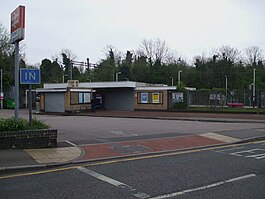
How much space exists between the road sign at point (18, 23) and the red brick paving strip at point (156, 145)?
431 cm

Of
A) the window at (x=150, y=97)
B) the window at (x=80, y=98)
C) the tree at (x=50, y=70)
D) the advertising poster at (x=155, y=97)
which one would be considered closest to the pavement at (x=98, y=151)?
the window at (x=80, y=98)

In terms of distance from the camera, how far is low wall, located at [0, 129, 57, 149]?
1003cm

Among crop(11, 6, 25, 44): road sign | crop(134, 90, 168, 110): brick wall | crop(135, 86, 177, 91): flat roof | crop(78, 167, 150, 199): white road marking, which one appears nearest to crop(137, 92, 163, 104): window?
crop(134, 90, 168, 110): brick wall

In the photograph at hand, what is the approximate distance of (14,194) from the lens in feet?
19.5

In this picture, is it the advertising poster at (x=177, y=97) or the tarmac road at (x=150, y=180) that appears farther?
the advertising poster at (x=177, y=97)

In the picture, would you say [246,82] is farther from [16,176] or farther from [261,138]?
[16,176]

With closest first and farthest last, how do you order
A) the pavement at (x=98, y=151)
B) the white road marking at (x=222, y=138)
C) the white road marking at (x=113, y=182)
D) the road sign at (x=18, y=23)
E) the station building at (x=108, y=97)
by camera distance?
the white road marking at (x=113, y=182) < the pavement at (x=98, y=151) < the road sign at (x=18, y=23) < the white road marking at (x=222, y=138) < the station building at (x=108, y=97)

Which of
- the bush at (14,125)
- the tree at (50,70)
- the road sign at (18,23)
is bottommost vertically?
the bush at (14,125)

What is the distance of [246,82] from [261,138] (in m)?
59.3

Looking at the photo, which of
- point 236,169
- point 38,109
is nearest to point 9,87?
point 38,109

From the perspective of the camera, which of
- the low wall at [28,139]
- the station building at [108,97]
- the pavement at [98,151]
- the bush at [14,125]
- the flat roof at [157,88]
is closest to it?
the pavement at [98,151]

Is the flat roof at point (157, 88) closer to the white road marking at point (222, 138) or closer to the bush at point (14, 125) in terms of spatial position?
the white road marking at point (222, 138)

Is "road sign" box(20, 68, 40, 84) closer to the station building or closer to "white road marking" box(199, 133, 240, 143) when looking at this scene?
"white road marking" box(199, 133, 240, 143)

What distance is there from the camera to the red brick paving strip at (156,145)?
1012 centimetres
